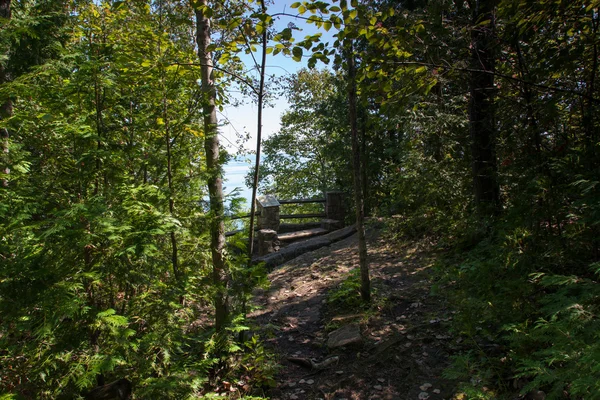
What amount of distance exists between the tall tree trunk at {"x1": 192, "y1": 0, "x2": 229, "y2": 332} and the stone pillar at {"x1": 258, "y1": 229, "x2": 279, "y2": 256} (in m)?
6.81

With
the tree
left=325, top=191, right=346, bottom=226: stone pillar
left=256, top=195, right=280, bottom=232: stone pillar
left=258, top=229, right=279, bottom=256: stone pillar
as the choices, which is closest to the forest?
left=258, top=229, right=279, bottom=256: stone pillar

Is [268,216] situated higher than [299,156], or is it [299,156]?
[299,156]

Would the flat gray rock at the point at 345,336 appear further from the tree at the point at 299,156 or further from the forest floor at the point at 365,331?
the tree at the point at 299,156

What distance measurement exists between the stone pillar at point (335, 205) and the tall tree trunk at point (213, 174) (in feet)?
32.0

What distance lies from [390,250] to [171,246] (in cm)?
530

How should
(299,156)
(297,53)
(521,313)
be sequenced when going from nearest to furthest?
(297,53) < (521,313) < (299,156)

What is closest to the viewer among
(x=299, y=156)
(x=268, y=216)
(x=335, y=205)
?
(x=268, y=216)

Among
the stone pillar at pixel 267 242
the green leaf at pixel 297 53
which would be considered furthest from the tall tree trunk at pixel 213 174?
the stone pillar at pixel 267 242

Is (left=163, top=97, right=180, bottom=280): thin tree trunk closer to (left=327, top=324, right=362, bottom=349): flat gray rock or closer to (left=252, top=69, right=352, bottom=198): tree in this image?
(left=327, top=324, right=362, bottom=349): flat gray rock

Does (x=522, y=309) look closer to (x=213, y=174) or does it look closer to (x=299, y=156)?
(x=213, y=174)

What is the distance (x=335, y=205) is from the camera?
1334 cm

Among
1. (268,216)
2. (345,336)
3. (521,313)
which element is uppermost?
(268,216)

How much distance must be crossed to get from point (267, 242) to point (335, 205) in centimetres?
381

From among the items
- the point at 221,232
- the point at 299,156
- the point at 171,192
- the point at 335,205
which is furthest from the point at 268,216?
the point at 299,156
